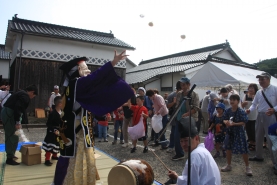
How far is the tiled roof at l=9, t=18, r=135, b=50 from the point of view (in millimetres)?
12320

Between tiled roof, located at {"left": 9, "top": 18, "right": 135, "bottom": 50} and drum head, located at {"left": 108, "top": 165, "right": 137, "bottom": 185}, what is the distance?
1129cm

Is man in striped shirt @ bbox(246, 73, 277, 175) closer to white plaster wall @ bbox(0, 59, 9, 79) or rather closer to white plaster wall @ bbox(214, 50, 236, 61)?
white plaster wall @ bbox(214, 50, 236, 61)

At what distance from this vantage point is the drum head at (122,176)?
2373 millimetres

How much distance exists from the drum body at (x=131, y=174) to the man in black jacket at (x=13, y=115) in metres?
2.84

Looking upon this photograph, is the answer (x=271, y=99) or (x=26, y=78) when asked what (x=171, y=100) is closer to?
(x=271, y=99)

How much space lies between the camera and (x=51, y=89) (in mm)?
12445

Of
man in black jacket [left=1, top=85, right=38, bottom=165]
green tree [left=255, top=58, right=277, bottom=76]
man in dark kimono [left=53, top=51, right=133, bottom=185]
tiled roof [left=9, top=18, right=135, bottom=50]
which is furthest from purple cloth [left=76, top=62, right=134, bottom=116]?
green tree [left=255, top=58, right=277, bottom=76]

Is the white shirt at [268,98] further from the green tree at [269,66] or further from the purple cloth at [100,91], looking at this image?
the green tree at [269,66]

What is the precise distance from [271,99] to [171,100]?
2.65 m

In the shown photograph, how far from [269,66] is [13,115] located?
2568 centimetres

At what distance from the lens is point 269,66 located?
77.5 feet

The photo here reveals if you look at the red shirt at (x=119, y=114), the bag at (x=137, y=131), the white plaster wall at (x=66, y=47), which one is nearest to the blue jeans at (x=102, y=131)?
the red shirt at (x=119, y=114)

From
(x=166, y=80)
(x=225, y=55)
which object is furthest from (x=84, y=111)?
(x=225, y=55)

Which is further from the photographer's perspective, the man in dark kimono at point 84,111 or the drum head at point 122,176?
the man in dark kimono at point 84,111
